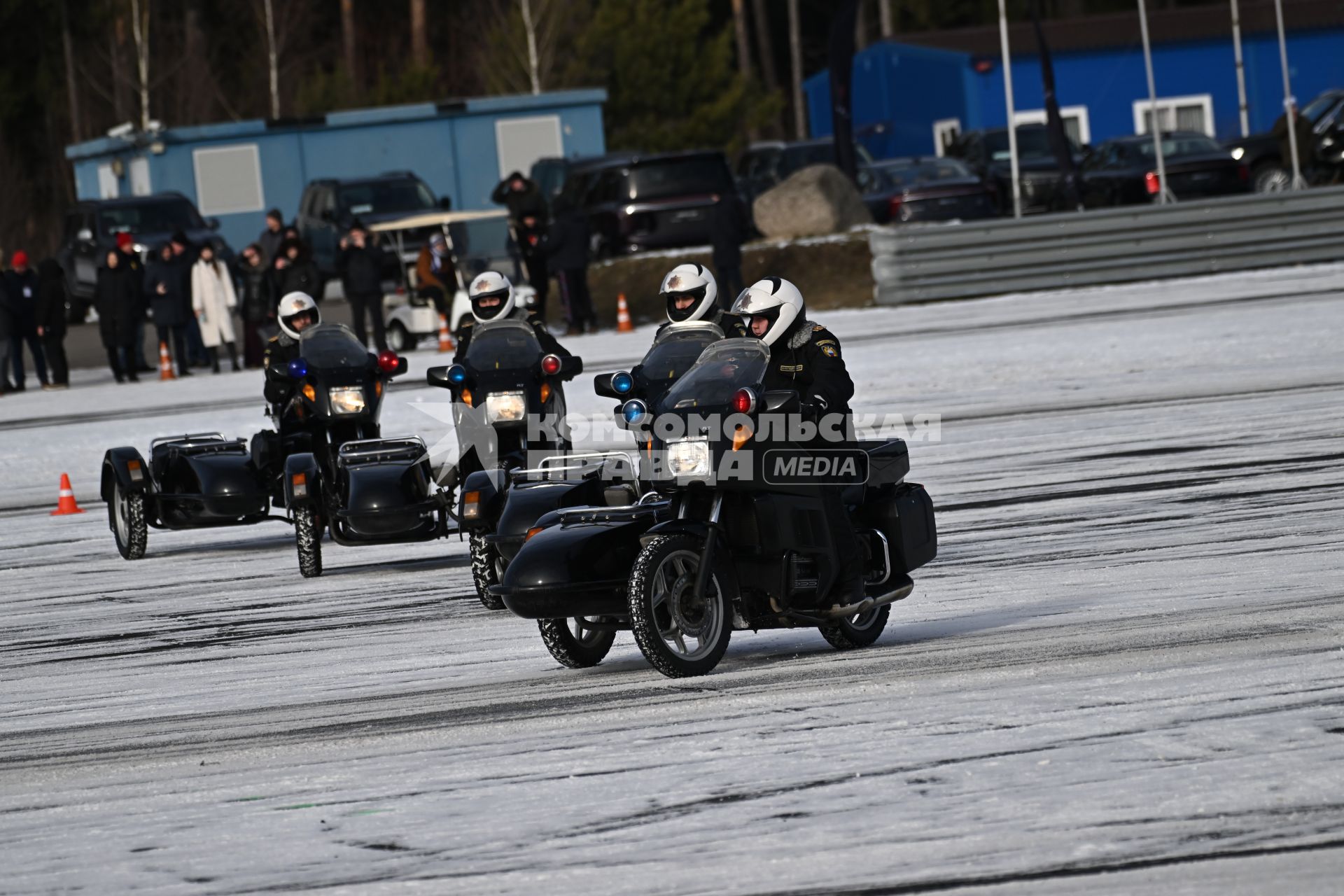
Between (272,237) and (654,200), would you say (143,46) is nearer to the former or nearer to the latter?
(272,237)

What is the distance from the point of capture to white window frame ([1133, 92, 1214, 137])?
164 ft

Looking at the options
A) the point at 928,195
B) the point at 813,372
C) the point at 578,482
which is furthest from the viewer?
the point at 928,195

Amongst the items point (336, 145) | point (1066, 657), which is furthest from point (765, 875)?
point (336, 145)

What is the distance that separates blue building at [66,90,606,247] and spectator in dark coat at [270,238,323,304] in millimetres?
14941

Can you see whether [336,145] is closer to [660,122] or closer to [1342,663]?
[660,122]

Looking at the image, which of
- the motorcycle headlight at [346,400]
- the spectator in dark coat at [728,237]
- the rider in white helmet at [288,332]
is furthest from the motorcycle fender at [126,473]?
the spectator in dark coat at [728,237]

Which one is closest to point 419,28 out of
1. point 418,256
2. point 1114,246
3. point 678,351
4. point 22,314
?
point 418,256

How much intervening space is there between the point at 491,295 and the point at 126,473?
3157mm

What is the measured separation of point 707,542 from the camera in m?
7.93

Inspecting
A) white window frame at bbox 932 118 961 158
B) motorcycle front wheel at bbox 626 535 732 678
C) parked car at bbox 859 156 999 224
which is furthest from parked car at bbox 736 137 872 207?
motorcycle front wheel at bbox 626 535 732 678

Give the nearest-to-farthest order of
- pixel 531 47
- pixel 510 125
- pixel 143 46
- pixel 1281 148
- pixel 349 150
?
pixel 1281 148
pixel 349 150
pixel 510 125
pixel 531 47
pixel 143 46

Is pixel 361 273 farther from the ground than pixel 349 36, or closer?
closer

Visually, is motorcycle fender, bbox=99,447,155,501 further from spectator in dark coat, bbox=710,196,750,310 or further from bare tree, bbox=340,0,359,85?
bare tree, bbox=340,0,359,85

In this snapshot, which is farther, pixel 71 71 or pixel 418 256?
pixel 71 71
